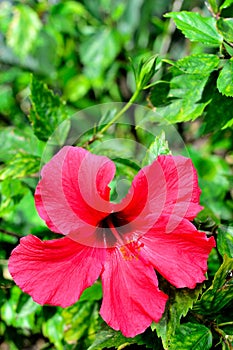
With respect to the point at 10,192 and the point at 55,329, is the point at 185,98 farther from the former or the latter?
the point at 55,329

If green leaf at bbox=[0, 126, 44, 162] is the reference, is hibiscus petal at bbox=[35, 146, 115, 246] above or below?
above

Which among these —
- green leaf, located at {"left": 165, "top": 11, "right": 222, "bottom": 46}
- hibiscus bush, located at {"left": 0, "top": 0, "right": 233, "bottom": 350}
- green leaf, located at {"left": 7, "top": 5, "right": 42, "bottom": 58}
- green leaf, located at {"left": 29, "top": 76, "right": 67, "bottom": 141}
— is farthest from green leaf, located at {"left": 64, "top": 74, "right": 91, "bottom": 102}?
green leaf, located at {"left": 165, "top": 11, "right": 222, "bottom": 46}

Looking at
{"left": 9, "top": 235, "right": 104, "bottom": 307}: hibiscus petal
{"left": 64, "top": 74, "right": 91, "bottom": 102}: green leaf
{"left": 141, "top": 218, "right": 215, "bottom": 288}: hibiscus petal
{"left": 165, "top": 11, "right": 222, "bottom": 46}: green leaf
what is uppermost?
{"left": 165, "top": 11, "right": 222, "bottom": 46}: green leaf

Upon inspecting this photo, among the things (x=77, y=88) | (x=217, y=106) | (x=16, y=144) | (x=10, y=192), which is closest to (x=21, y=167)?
(x=10, y=192)

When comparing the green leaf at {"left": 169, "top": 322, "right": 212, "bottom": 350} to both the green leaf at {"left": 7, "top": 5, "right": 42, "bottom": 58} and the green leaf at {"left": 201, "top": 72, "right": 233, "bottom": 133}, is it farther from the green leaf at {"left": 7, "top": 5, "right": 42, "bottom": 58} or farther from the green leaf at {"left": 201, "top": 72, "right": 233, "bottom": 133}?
the green leaf at {"left": 7, "top": 5, "right": 42, "bottom": 58}

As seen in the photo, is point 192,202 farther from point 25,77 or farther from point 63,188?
point 25,77

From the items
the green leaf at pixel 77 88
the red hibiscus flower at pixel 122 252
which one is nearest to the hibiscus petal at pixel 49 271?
the red hibiscus flower at pixel 122 252

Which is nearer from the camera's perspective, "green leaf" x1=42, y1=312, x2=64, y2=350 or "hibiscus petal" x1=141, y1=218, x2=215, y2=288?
"hibiscus petal" x1=141, y1=218, x2=215, y2=288

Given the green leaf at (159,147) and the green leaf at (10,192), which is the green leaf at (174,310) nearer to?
the green leaf at (159,147)
